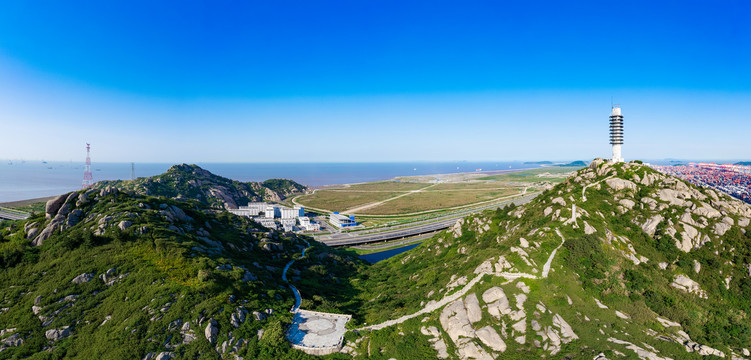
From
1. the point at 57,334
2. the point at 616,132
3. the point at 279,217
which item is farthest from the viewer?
the point at 279,217

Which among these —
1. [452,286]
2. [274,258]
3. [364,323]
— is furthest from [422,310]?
[274,258]

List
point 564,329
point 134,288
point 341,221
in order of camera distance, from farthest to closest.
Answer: point 341,221
point 134,288
point 564,329

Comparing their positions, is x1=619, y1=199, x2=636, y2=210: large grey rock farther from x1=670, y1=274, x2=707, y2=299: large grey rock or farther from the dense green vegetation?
x1=670, y1=274, x2=707, y2=299: large grey rock

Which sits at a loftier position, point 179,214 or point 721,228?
point 721,228

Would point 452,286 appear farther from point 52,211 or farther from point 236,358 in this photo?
point 52,211

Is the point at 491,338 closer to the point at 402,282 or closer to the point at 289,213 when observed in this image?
the point at 402,282

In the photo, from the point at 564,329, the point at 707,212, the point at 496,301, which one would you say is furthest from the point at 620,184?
the point at 496,301

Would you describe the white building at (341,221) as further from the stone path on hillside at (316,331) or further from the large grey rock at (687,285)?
the large grey rock at (687,285)
